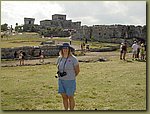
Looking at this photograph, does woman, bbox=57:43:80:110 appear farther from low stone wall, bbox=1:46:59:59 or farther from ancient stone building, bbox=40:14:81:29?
low stone wall, bbox=1:46:59:59

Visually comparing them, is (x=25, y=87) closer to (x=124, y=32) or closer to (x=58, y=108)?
(x=58, y=108)

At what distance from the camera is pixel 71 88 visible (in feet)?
19.5

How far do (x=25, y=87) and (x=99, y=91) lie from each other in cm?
158

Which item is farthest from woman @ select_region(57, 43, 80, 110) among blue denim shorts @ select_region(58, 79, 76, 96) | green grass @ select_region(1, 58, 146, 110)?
green grass @ select_region(1, 58, 146, 110)

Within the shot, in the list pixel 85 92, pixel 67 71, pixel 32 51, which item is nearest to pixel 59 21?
pixel 32 51

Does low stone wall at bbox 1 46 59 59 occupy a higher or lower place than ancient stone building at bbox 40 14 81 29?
lower

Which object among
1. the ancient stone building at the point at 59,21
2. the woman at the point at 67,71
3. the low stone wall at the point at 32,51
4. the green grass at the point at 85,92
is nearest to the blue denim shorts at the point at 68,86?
the woman at the point at 67,71

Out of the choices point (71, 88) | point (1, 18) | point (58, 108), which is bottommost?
point (58, 108)

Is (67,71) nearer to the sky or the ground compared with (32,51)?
nearer to the ground

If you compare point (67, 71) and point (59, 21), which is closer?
point (67, 71)

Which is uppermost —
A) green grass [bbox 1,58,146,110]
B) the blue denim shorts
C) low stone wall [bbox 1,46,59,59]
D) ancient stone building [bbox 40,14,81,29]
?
ancient stone building [bbox 40,14,81,29]

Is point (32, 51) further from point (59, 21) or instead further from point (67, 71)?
point (67, 71)

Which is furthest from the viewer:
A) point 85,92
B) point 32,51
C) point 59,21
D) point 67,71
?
point 59,21

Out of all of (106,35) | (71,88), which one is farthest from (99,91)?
(106,35)
